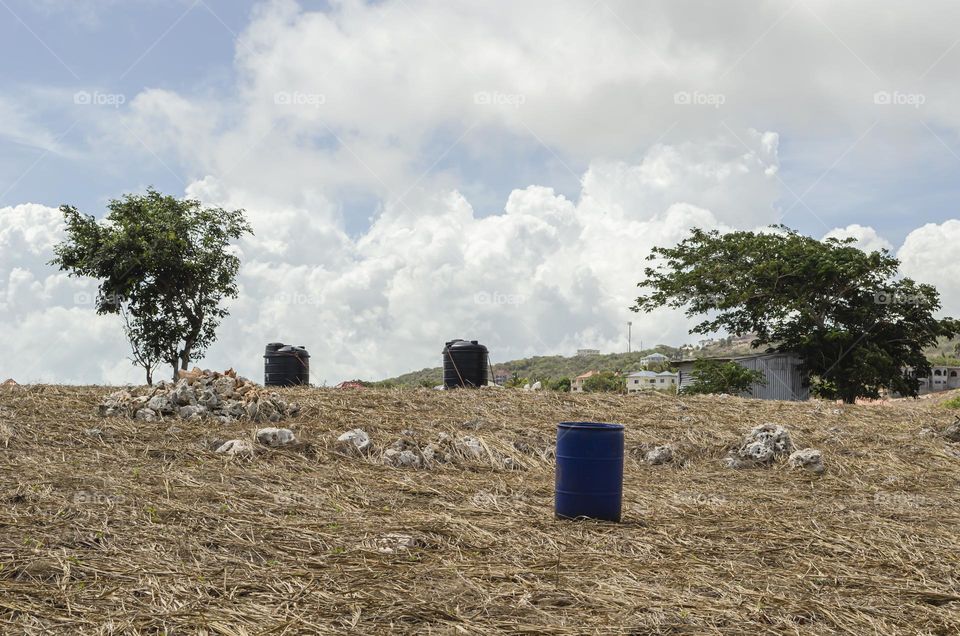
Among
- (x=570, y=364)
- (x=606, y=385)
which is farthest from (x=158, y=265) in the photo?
(x=570, y=364)

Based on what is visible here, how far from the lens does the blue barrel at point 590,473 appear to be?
20.1 ft

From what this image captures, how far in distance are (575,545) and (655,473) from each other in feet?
12.7

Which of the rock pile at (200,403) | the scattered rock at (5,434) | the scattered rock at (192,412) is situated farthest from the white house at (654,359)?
the scattered rock at (5,434)

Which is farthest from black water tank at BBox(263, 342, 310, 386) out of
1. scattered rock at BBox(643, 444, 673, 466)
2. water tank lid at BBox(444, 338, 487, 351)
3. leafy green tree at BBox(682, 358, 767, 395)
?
leafy green tree at BBox(682, 358, 767, 395)

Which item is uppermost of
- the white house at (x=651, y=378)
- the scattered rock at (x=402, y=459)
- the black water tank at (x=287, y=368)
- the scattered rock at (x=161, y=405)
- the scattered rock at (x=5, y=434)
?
the white house at (x=651, y=378)

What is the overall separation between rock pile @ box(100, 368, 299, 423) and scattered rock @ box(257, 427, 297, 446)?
4.82 feet

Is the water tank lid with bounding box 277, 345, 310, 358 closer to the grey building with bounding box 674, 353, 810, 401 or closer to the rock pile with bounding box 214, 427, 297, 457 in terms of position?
the rock pile with bounding box 214, 427, 297, 457

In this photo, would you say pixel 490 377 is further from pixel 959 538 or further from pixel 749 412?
pixel 959 538

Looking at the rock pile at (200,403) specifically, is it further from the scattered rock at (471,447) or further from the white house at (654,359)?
the white house at (654,359)

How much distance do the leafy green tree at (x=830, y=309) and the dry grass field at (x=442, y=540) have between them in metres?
19.5

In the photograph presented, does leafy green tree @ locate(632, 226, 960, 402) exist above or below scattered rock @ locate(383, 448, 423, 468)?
above

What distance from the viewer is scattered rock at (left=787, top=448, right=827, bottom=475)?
29.7 feet

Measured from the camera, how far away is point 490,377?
1614 cm

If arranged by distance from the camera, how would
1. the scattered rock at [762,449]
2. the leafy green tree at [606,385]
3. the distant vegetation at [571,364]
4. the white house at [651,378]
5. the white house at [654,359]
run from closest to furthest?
the scattered rock at [762,449] < the leafy green tree at [606,385] < the white house at [651,378] < the distant vegetation at [571,364] < the white house at [654,359]
